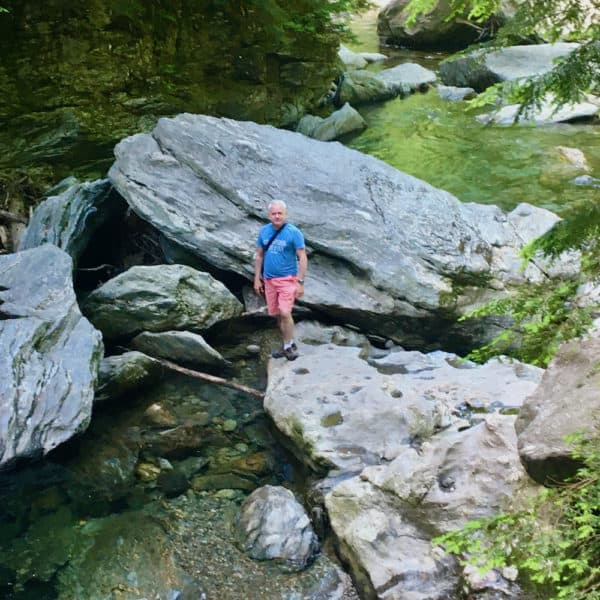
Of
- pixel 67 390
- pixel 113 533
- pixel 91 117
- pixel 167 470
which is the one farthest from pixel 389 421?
pixel 91 117

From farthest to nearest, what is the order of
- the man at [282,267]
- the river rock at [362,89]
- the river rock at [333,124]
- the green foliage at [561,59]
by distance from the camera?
1. the river rock at [362,89]
2. the river rock at [333,124]
3. the man at [282,267]
4. the green foliage at [561,59]

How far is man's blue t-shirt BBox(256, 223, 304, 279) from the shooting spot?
741 centimetres

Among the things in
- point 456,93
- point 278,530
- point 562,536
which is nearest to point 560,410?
point 562,536

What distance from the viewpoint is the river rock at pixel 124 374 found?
22.9 ft

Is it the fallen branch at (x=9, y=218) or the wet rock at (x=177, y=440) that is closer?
the wet rock at (x=177, y=440)

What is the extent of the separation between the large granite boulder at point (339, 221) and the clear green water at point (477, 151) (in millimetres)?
3073

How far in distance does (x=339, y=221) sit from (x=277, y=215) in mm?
1935

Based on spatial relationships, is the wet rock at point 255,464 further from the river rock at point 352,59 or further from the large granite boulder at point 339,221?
the river rock at point 352,59

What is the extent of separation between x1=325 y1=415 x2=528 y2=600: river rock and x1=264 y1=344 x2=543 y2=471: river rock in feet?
2.06

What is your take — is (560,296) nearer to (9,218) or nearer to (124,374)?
(124,374)

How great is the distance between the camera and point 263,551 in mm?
5160

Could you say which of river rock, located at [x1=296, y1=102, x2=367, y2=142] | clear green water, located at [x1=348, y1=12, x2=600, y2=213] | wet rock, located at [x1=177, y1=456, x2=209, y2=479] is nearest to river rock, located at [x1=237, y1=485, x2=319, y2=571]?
wet rock, located at [x1=177, y1=456, x2=209, y2=479]

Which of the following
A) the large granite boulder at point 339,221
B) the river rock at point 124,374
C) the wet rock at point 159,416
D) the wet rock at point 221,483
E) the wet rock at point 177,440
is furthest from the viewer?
the large granite boulder at point 339,221

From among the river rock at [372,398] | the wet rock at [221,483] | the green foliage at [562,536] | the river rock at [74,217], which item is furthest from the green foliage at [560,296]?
the river rock at [74,217]
